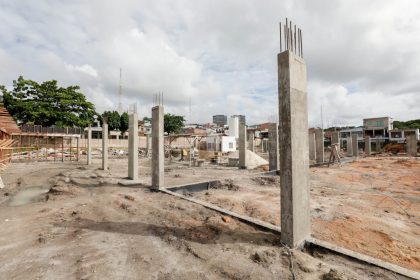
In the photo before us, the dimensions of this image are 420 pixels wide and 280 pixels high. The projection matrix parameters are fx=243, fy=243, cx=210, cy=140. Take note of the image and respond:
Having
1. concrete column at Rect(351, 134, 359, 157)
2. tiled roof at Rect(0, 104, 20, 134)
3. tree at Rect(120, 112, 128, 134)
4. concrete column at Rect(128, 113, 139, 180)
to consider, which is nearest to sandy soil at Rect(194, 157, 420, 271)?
concrete column at Rect(128, 113, 139, 180)

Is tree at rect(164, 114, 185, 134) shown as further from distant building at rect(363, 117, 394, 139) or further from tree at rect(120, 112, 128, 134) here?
distant building at rect(363, 117, 394, 139)

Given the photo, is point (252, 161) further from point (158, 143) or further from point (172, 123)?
point (172, 123)

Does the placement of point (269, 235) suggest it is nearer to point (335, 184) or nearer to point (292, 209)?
point (292, 209)

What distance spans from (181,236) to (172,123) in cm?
5812

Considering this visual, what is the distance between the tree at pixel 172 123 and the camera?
203 ft

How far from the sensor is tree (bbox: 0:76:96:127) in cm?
3373

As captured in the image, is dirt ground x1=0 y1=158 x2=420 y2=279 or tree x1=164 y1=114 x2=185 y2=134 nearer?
dirt ground x1=0 y1=158 x2=420 y2=279

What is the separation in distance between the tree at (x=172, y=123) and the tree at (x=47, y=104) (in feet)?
75.4

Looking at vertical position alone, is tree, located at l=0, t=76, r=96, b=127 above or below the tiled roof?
above

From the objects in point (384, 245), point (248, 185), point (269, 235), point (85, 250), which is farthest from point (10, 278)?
point (248, 185)

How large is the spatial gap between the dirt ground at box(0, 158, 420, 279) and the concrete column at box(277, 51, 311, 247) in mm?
478

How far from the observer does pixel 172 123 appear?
62.1 metres

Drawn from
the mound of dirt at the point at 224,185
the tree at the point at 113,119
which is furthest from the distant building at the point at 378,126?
the mound of dirt at the point at 224,185

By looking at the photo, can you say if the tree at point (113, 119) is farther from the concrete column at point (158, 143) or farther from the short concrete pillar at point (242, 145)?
the concrete column at point (158, 143)
